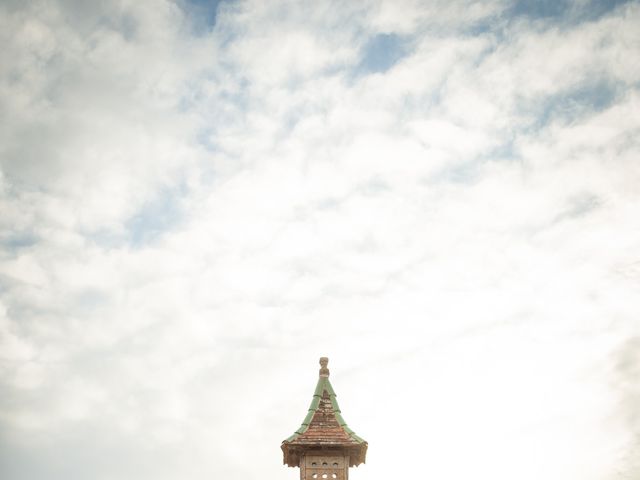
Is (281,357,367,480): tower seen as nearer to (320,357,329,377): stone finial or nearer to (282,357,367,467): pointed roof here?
(282,357,367,467): pointed roof

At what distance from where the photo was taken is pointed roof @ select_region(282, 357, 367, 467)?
1752 centimetres

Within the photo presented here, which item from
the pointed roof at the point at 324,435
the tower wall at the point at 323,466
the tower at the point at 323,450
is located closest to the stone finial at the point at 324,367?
the pointed roof at the point at 324,435

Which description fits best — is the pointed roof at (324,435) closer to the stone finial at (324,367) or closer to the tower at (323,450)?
the tower at (323,450)

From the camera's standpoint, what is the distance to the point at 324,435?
58.7 ft

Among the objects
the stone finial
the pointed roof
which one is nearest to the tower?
the pointed roof

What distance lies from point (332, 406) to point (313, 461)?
2.12 meters

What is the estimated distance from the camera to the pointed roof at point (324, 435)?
17516 mm

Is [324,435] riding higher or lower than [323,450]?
higher

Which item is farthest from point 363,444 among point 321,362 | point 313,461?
point 321,362

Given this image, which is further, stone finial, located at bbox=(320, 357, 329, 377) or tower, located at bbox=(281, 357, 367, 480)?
stone finial, located at bbox=(320, 357, 329, 377)

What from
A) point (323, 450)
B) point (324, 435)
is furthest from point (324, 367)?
point (323, 450)

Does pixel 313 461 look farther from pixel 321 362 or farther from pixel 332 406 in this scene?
pixel 321 362

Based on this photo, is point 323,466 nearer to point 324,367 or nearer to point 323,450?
point 323,450

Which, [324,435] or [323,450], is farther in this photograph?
[324,435]
